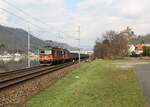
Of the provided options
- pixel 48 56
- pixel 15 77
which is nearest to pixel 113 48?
pixel 48 56

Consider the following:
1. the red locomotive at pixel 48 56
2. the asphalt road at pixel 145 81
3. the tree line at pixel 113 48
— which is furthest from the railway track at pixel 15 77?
the tree line at pixel 113 48

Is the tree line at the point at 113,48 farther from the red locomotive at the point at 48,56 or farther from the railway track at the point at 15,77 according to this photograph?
the railway track at the point at 15,77

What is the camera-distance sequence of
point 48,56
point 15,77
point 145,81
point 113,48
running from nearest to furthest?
point 145,81
point 15,77
point 48,56
point 113,48

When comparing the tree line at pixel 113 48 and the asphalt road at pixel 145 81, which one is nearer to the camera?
the asphalt road at pixel 145 81

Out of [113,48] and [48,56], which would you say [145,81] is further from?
[113,48]

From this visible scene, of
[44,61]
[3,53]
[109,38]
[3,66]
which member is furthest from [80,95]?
[109,38]

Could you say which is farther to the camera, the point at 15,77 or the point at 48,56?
the point at 48,56

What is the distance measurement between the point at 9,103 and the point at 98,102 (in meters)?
3.95

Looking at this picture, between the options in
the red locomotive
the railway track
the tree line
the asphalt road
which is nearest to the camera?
the asphalt road

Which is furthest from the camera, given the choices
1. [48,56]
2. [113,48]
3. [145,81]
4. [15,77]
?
[113,48]

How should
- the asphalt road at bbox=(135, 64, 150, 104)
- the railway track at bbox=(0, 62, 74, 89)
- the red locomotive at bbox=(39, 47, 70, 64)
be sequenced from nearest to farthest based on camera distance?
the asphalt road at bbox=(135, 64, 150, 104) < the railway track at bbox=(0, 62, 74, 89) < the red locomotive at bbox=(39, 47, 70, 64)

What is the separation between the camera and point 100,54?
123 metres

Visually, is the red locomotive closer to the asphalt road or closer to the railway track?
the railway track

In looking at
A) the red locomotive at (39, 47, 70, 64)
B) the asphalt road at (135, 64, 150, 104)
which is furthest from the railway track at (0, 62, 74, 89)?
the red locomotive at (39, 47, 70, 64)
